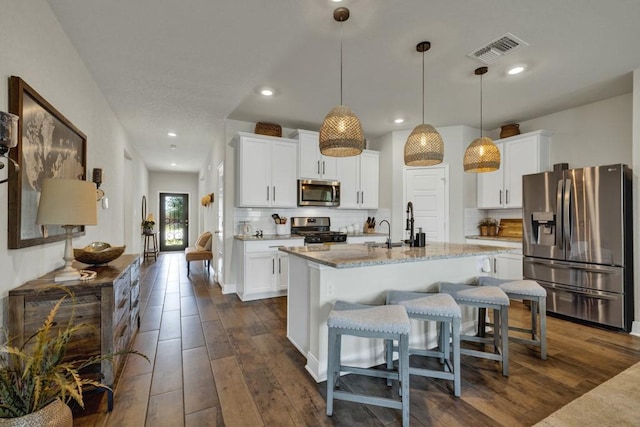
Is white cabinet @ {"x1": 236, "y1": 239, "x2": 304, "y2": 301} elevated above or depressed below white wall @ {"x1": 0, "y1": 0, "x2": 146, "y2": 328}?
below

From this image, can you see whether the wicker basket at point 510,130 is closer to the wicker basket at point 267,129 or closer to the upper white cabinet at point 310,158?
the upper white cabinet at point 310,158

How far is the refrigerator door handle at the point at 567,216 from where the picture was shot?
3.46 m

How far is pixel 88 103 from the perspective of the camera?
3.01 metres

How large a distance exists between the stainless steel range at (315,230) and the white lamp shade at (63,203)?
3.04 metres

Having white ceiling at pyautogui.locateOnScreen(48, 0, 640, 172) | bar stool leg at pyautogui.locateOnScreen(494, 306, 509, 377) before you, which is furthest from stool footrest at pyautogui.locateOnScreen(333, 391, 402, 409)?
white ceiling at pyautogui.locateOnScreen(48, 0, 640, 172)

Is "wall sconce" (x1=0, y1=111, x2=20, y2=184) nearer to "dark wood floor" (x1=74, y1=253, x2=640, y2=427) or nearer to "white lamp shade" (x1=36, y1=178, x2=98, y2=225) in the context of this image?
"white lamp shade" (x1=36, y1=178, x2=98, y2=225)

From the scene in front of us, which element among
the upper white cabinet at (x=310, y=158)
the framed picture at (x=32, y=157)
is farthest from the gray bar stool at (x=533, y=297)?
the framed picture at (x=32, y=157)

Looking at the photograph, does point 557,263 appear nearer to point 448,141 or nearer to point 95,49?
point 448,141

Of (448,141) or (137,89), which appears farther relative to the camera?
(448,141)

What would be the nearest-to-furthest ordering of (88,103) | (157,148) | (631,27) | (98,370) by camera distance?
(98,370) < (631,27) < (88,103) < (157,148)

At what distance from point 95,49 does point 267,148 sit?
90.2 inches

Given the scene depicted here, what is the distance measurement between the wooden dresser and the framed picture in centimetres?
29

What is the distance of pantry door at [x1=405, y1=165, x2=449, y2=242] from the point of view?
5.02 m

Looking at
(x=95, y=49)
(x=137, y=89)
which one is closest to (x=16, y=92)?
(x=95, y=49)
